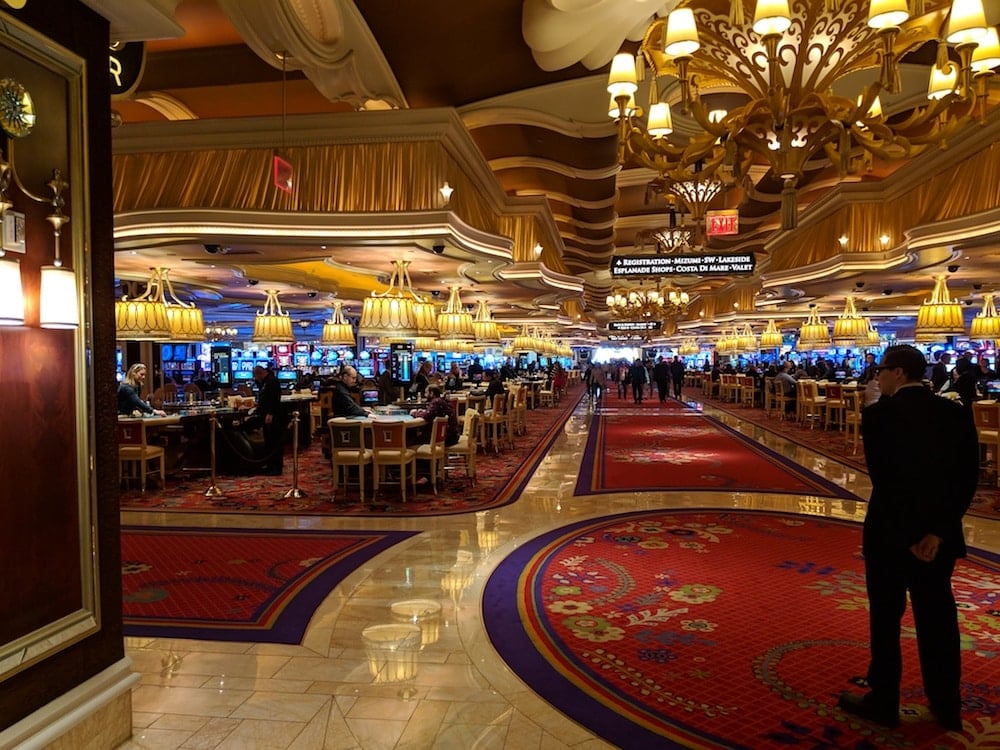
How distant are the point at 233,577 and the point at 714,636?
2.87m

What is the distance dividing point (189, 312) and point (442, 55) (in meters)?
4.43

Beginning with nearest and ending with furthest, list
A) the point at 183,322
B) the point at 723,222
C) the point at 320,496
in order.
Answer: the point at 320,496, the point at 183,322, the point at 723,222

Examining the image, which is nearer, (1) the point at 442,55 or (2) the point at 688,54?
(2) the point at 688,54

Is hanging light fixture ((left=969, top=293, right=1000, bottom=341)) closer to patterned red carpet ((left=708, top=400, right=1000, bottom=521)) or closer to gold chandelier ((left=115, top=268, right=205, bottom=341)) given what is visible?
patterned red carpet ((left=708, top=400, right=1000, bottom=521))

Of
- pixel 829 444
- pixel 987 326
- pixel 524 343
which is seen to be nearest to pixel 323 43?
pixel 829 444

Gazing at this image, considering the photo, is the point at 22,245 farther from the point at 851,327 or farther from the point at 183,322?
the point at 851,327

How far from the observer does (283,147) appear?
6.17 m

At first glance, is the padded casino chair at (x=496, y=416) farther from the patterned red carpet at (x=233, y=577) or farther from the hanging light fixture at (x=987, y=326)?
the hanging light fixture at (x=987, y=326)

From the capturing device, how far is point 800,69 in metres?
3.59

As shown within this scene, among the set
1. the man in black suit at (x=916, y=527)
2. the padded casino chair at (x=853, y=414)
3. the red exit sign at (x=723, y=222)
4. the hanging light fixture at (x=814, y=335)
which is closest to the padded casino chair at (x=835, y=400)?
the padded casino chair at (x=853, y=414)

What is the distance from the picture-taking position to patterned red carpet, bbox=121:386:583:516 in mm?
6410

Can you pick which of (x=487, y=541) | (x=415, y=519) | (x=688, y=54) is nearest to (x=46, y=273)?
(x=688, y=54)

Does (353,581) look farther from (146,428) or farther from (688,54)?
(146,428)

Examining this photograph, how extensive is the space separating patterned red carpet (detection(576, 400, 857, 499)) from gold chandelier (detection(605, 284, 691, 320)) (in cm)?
454
